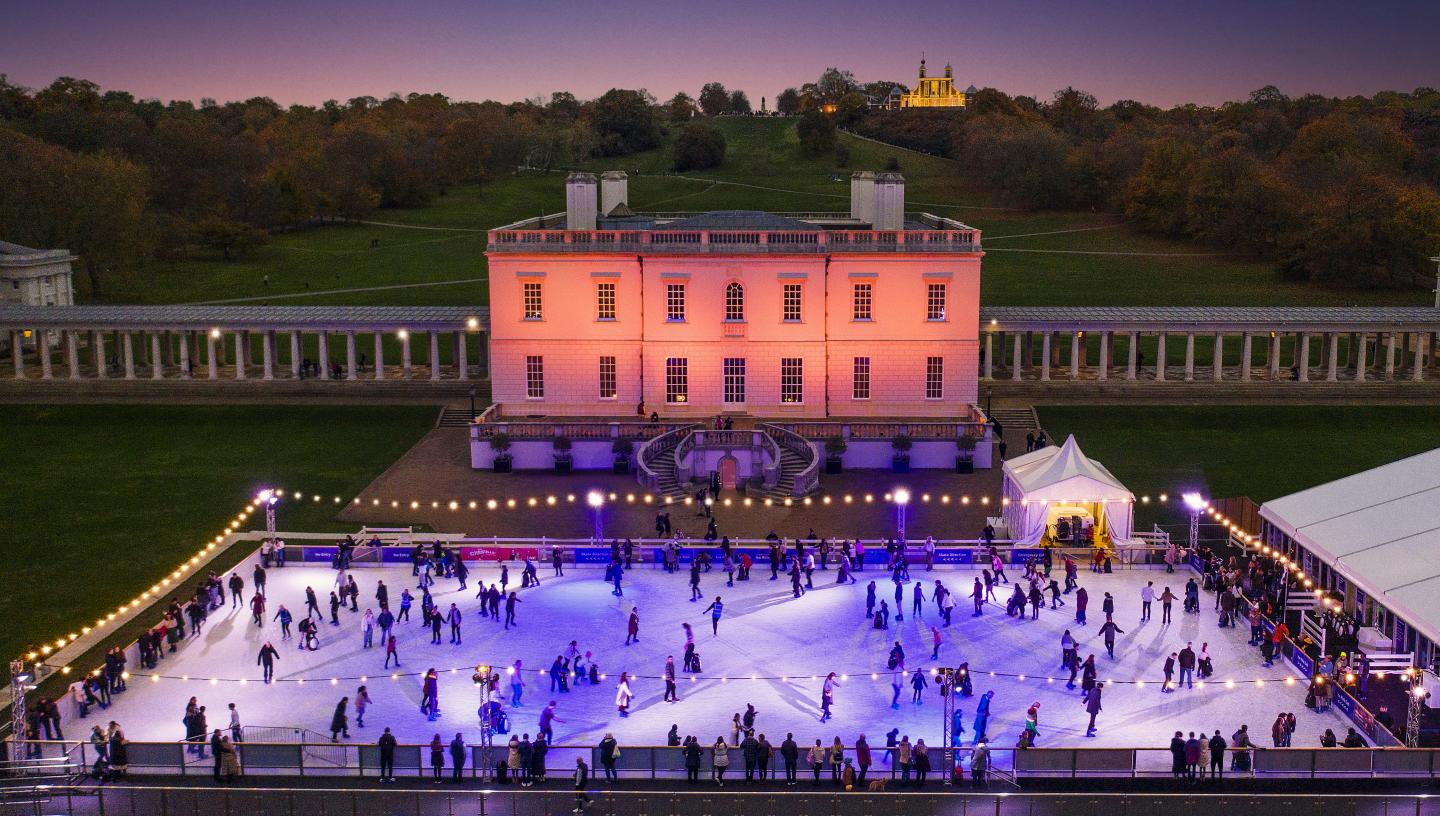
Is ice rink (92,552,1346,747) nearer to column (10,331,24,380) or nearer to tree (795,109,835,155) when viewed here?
column (10,331,24,380)

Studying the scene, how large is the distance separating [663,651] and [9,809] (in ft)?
49.8

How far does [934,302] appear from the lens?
58.7 meters

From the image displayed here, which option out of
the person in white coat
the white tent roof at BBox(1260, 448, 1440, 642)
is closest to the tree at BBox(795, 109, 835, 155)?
the white tent roof at BBox(1260, 448, 1440, 642)

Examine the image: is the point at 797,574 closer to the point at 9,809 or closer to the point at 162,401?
the point at 9,809

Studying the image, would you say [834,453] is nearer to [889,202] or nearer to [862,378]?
[862,378]

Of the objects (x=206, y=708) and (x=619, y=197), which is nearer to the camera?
(x=206, y=708)

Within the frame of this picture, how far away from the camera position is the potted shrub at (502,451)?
183ft

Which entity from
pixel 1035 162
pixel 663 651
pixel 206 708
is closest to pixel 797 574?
pixel 663 651

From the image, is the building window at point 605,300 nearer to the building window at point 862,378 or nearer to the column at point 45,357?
the building window at point 862,378

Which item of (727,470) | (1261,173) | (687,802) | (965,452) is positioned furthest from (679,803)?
(1261,173)

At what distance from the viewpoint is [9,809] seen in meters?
28.0

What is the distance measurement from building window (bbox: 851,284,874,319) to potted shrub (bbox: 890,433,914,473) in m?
5.50

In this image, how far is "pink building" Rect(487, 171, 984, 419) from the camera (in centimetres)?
5806

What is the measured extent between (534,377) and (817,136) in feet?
379
